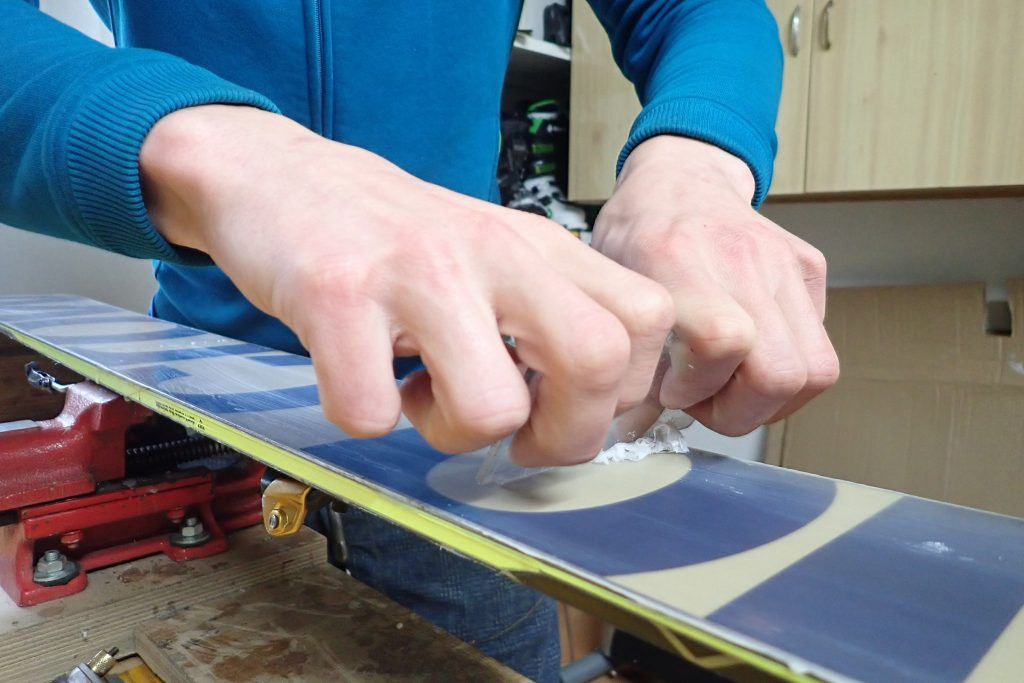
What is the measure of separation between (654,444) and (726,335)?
172 millimetres

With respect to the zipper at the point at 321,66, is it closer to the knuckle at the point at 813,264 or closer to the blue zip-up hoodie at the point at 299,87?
the blue zip-up hoodie at the point at 299,87

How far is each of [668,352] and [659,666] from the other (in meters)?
1.13

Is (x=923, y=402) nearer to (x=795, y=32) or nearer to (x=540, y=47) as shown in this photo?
(x=795, y=32)

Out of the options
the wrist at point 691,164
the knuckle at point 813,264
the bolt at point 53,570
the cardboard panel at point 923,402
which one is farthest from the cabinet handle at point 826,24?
the bolt at point 53,570

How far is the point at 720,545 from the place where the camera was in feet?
1.16

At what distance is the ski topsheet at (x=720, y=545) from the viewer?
0.26 m

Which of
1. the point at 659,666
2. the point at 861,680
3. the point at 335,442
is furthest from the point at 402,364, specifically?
the point at 659,666

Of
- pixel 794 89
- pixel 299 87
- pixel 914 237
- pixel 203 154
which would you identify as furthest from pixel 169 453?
pixel 914 237

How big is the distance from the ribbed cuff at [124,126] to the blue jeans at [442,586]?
55cm

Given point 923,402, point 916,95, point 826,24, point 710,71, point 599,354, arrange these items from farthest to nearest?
point 923,402 → point 826,24 → point 916,95 → point 710,71 → point 599,354

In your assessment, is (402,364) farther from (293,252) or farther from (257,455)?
(293,252)

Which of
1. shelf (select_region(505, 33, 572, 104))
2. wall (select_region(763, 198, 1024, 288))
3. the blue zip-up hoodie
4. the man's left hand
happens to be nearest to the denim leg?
the blue zip-up hoodie

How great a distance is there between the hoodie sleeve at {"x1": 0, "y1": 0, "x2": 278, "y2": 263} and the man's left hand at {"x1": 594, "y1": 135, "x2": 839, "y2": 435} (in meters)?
0.26

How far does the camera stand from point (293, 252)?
0.32 meters
